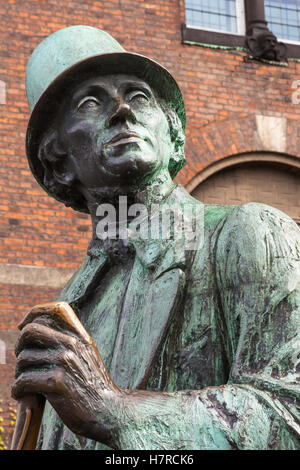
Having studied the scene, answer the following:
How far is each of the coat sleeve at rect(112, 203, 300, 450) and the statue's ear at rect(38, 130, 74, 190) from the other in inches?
24.4

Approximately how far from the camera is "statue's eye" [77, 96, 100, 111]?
9.55ft

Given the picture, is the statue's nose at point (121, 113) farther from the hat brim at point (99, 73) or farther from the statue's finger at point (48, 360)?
the statue's finger at point (48, 360)

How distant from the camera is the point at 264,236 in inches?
102

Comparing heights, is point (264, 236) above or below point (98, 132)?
below

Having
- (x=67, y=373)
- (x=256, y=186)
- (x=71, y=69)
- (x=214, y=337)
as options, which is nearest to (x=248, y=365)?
(x=214, y=337)

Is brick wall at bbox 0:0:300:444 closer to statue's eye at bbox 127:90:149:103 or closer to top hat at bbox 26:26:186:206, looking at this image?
top hat at bbox 26:26:186:206

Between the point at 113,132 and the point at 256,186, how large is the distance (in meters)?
9.19

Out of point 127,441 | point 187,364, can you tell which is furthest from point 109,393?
point 187,364

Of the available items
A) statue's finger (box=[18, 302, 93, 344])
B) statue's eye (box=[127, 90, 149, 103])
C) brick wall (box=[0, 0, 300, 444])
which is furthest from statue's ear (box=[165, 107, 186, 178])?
brick wall (box=[0, 0, 300, 444])

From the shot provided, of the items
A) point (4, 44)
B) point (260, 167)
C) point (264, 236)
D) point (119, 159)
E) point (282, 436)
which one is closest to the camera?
point (282, 436)

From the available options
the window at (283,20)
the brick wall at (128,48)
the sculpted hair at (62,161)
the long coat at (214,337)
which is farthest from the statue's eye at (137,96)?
the window at (283,20)

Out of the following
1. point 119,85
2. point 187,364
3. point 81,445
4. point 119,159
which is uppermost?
point 119,85

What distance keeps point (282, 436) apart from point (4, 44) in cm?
934

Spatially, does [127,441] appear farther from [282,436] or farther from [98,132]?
[98,132]
